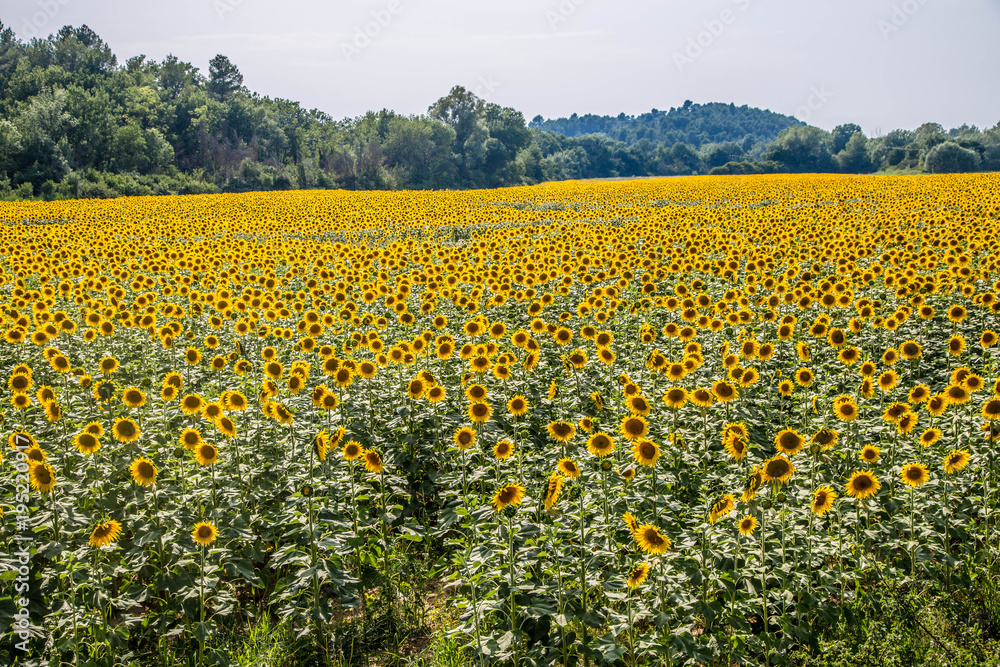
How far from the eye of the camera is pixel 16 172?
4706 cm

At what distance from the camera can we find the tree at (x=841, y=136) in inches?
4464

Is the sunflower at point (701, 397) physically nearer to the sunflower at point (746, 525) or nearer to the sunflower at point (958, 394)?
the sunflower at point (746, 525)

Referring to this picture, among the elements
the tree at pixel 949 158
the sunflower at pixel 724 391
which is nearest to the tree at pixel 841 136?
the tree at pixel 949 158

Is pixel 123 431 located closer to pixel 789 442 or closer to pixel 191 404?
pixel 191 404

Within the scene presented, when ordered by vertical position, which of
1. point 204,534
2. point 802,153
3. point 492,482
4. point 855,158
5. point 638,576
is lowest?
point 492,482

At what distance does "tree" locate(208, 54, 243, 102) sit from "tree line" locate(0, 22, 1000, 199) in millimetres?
160

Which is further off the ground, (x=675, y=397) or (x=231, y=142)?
(x=231, y=142)

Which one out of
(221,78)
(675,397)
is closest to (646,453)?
(675,397)

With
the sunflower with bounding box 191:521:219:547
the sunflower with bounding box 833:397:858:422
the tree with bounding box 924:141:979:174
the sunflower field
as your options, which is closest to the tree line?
the tree with bounding box 924:141:979:174

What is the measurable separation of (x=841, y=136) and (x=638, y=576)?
144389 millimetres

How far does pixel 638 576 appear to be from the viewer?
3377 millimetres

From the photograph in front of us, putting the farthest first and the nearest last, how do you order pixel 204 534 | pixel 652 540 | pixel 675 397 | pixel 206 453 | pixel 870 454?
pixel 675 397
pixel 870 454
pixel 206 453
pixel 204 534
pixel 652 540

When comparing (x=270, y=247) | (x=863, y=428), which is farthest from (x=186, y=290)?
(x=863, y=428)

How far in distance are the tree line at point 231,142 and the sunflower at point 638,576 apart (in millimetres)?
52002
